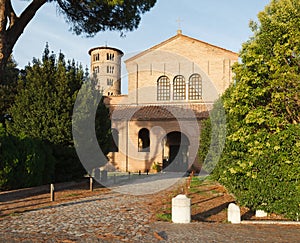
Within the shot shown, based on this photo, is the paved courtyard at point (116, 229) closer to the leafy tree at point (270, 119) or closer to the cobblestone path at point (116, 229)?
the cobblestone path at point (116, 229)

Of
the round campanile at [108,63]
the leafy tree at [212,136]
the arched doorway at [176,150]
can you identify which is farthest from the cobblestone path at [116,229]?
the round campanile at [108,63]

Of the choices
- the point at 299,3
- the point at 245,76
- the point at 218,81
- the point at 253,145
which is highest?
the point at 218,81

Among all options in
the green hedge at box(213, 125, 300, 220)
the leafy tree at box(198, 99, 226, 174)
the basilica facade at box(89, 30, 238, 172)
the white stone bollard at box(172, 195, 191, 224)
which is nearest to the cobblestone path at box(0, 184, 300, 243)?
the white stone bollard at box(172, 195, 191, 224)

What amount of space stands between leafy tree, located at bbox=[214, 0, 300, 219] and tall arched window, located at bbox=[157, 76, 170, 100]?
66.2 feet

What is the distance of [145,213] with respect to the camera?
8375 millimetres

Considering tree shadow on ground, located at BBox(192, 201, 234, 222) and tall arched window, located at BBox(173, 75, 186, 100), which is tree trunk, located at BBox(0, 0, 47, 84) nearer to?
tree shadow on ground, located at BBox(192, 201, 234, 222)

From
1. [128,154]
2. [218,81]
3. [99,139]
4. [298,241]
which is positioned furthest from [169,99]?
[298,241]

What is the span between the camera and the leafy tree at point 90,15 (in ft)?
39.1

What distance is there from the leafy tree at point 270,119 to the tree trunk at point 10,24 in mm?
8539

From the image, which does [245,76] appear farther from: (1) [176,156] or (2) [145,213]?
(1) [176,156]

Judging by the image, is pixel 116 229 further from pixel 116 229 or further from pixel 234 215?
pixel 234 215

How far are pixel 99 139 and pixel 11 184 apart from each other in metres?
4.40

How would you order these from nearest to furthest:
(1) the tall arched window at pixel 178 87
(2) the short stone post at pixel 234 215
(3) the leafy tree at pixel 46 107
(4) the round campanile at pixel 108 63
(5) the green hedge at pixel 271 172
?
(2) the short stone post at pixel 234 215 < (5) the green hedge at pixel 271 172 < (3) the leafy tree at pixel 46 107 < (1) the tall arched window at pixel 178 87 < (4) the round campanile at pixel 108 63

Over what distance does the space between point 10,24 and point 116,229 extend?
9.58 metres
